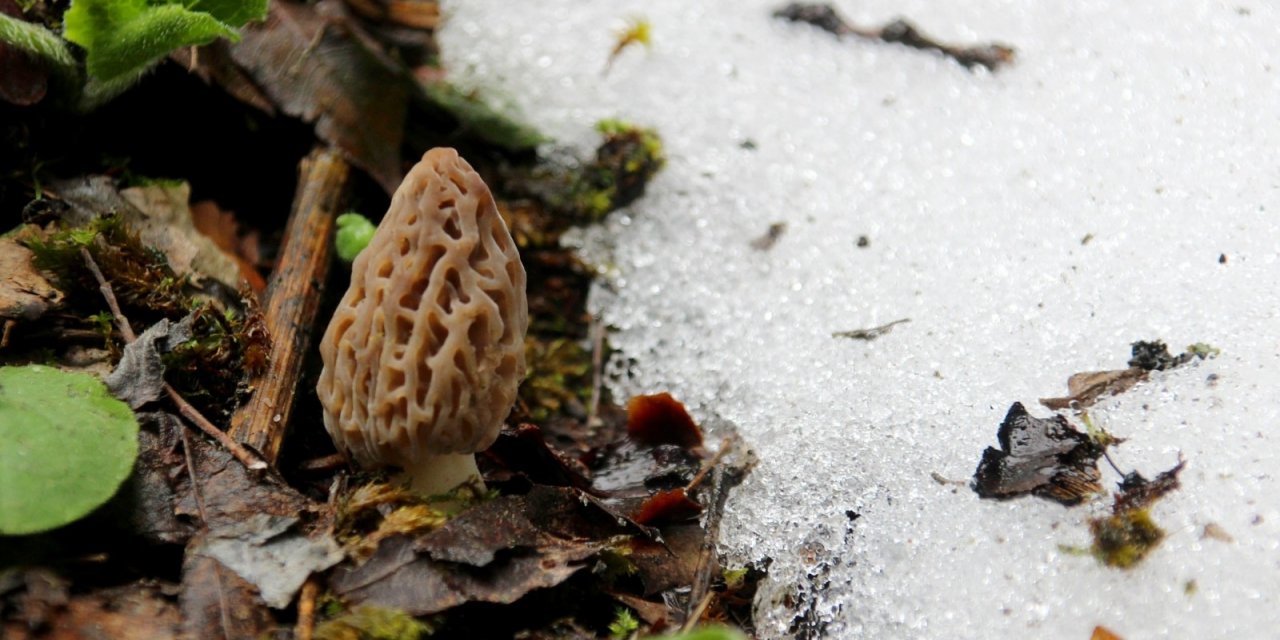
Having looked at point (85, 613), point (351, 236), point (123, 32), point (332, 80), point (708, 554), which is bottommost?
point (708, 554)

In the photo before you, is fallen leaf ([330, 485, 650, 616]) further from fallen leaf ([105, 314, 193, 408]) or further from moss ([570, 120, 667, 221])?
moss ([570, 120, 667, 221])

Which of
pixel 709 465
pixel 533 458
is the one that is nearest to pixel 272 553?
pixel 533 458

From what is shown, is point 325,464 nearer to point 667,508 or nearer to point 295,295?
A: point 295,295

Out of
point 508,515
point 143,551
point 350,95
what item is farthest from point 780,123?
point 143,551

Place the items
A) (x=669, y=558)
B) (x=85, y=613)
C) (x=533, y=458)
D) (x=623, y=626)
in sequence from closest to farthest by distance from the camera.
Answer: (x=85, y=613)
(x=623, y=626)
(x=669, y=558)
(x=533, y=458)

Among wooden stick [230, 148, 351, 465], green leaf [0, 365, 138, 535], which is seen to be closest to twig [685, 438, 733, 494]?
wooden stick [230, 148, 351, 465]

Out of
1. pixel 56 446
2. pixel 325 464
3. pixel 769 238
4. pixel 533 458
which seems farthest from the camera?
pixel 769 238
